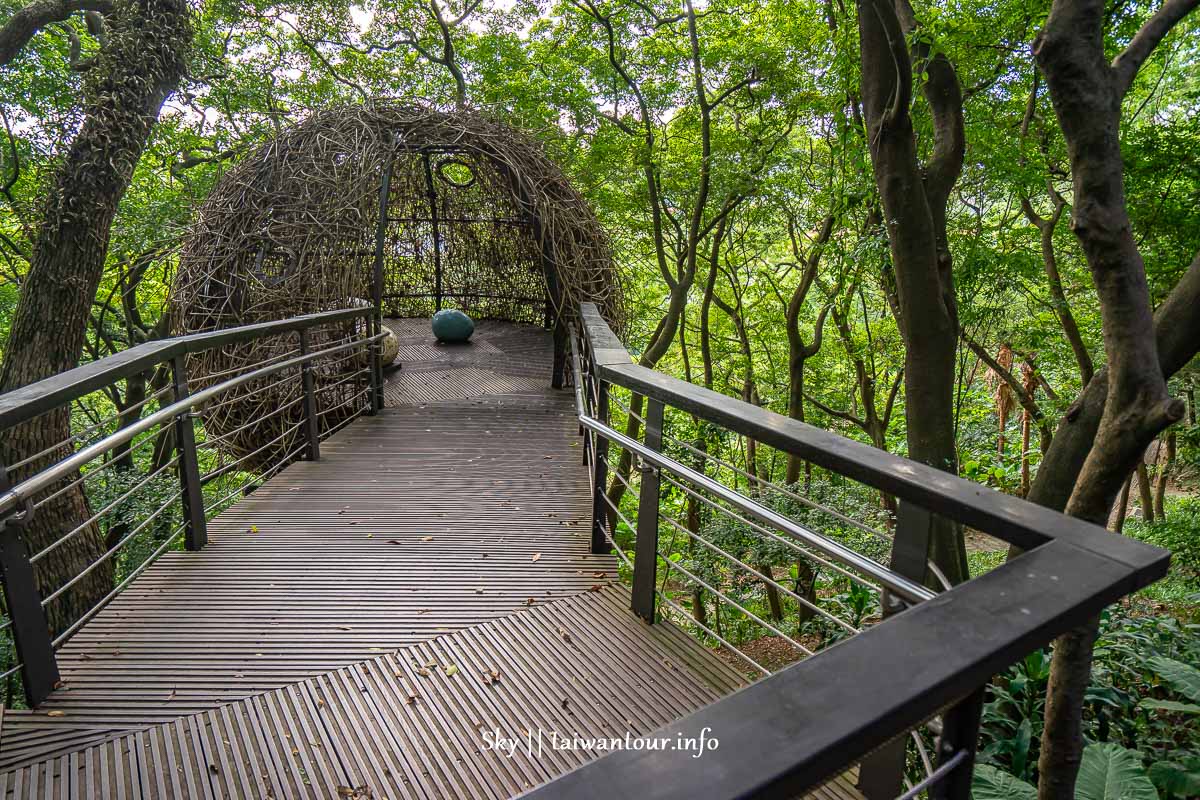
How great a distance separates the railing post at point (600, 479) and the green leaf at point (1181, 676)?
132 inches

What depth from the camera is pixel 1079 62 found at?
3.10m

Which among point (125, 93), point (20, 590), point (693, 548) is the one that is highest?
point (125, 93)

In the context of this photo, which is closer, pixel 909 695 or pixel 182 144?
pixel 909 695

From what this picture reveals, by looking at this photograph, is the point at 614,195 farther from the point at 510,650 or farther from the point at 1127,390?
the point at 510,650

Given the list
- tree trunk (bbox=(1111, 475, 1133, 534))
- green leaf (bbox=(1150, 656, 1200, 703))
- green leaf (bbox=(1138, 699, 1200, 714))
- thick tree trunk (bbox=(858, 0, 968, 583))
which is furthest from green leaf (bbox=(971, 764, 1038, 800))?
tree trunk (bbox=(1111, 475, 1133, 534))

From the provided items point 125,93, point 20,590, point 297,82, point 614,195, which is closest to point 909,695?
point 20,590

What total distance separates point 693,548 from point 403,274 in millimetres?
6993

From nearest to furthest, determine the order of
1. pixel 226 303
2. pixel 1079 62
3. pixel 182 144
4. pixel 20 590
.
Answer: pixel 20 590 < pixel 1079 62 < pixel 226 303 < pixel 182 144

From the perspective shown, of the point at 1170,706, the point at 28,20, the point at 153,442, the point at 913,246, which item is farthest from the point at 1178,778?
the point at 28,20

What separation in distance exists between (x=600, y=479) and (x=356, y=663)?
1.30 m

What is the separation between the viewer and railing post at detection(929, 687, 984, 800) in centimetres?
89

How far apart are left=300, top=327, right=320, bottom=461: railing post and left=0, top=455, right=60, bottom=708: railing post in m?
2.77

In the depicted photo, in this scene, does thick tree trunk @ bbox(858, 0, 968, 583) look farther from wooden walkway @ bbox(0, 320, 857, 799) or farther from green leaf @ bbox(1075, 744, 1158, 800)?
wooden walkway @ bbox(0, 320, 857, 799)

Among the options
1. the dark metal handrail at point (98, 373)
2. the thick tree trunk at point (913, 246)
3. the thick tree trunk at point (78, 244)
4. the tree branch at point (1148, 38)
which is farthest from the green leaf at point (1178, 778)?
the thick tree trunk at point (78, 244)
